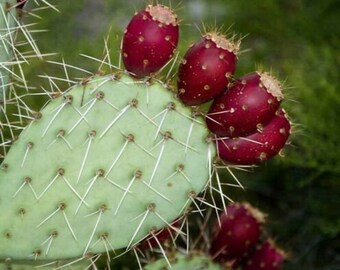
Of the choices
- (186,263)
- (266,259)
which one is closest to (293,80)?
(266,259)

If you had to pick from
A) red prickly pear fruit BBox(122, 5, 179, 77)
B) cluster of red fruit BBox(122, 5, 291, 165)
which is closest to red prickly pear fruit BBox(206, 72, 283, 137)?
cluster of red fruit BBox(122, 5, 291, 165)

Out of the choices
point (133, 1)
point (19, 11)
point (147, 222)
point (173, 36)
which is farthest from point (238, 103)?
point (133, 1)

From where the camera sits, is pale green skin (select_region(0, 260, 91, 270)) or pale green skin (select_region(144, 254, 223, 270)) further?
pale green skin (select_region(144, 254, 223, 270))

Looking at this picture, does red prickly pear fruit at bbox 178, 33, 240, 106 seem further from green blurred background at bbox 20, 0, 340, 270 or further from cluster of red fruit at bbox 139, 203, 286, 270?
green blurred background at bbox 20, 0, 340, 270

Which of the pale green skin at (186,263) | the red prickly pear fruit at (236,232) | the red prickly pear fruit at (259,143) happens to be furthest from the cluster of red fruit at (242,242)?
the red prickly pear fruit at (259,143)

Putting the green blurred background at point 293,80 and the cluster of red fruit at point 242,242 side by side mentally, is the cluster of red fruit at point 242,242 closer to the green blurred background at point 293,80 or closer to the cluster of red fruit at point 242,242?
the cluster of red fruit at point 242,242
